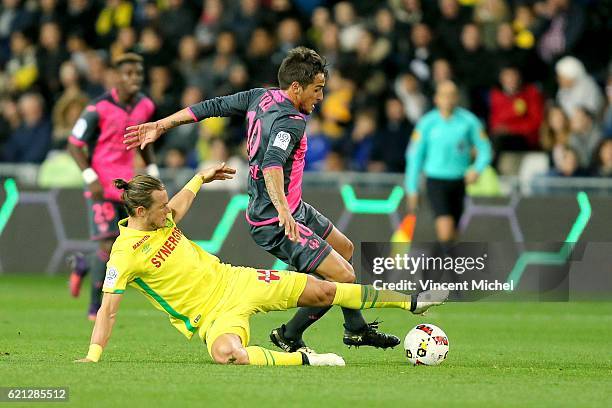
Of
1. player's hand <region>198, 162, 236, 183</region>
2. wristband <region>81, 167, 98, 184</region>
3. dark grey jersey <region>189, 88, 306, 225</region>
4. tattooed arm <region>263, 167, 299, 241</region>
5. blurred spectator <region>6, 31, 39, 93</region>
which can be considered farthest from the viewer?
blurred spectator <region>6, 31, 39, 93</region>

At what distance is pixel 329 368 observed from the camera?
28.1 feet

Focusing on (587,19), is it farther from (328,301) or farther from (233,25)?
(328,301)

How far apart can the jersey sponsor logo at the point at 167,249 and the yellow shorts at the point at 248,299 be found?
1.45 feet

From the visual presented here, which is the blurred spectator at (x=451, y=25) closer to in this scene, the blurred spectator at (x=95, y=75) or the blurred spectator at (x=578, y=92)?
the blurred spectator at (x=578, y=92)

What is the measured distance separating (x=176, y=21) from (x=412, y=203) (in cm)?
695

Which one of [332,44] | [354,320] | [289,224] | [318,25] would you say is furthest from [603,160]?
[289,224]

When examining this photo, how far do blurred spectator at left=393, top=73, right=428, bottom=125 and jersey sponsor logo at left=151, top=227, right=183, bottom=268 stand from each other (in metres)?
10.0

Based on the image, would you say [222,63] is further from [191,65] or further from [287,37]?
[287,37]

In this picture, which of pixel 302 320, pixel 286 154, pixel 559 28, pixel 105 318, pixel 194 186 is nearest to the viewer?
pixel 105 318

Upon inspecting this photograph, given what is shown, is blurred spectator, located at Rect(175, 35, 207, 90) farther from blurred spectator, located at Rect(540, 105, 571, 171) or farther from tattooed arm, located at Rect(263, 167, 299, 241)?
tattooed arm, located at Rect(263, 167, 299, 241)

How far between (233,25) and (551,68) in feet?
16.5


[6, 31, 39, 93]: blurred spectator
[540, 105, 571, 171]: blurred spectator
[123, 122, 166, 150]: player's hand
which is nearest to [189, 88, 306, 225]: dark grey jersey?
[123, 122, 166, 150]: player's hand

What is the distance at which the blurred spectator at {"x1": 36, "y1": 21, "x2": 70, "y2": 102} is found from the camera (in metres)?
21.2

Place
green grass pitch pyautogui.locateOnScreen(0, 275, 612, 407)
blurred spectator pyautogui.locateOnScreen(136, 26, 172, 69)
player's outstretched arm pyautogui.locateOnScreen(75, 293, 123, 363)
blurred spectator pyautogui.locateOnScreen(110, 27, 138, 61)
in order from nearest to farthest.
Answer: green grass pitch pyautogui.locateOnScreen(0, 275, 612, 407), player's outstretched arm pyautogui.locateOnScreen(75, 293, 123, 363), blurred spectator pyautogui.locateOnScreen(136, 26, 172, 69), blurred spectator pyautogui.locateOnScreen(110, 27, 138, 61)
